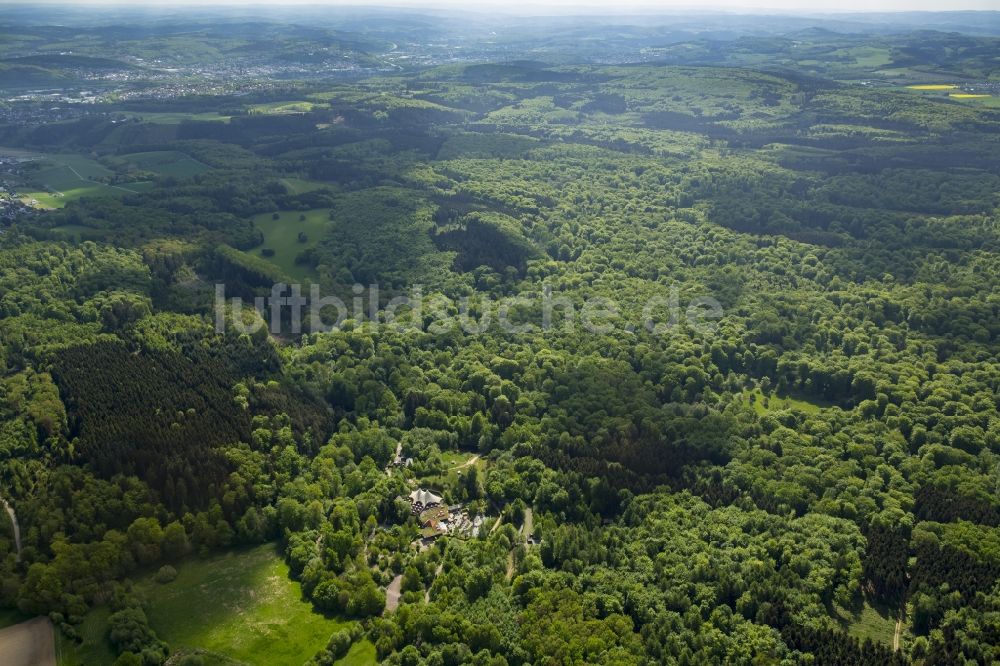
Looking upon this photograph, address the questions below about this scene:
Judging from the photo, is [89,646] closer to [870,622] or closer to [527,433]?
[527,433]

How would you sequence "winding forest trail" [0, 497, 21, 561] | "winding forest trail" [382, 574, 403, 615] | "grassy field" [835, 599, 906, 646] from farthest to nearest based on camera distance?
"winding forest trail" [0, 497, 21, 561] < "winding forest trail" [382, 574, 403, 615] < "grassy field" [835, 599, 906, 646]

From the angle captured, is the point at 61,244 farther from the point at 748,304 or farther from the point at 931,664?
the point at 931,664

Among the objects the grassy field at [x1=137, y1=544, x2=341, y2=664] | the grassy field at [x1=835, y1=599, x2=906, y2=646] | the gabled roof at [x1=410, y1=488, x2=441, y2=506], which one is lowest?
the grassy field at [x1=137, y1=544, x2=341, y2=664]

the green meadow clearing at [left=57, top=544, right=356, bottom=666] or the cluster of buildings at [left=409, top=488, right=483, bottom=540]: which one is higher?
the cluster of buildings at [left=409, top=488, right=483, bottom=540]

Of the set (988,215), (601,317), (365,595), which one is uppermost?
(988,215)

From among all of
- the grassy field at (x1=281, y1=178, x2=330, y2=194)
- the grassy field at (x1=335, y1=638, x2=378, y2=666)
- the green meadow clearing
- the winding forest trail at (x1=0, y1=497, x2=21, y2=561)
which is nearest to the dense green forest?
the grassy field at (x1=335, y1=638, x2=378, y2=666)

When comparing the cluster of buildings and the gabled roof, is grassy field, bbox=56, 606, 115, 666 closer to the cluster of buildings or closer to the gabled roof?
the cluster of buildings

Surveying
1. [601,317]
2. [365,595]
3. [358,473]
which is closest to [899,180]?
[601,317]

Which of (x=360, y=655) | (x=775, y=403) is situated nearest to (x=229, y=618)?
(x=360, y=655)
